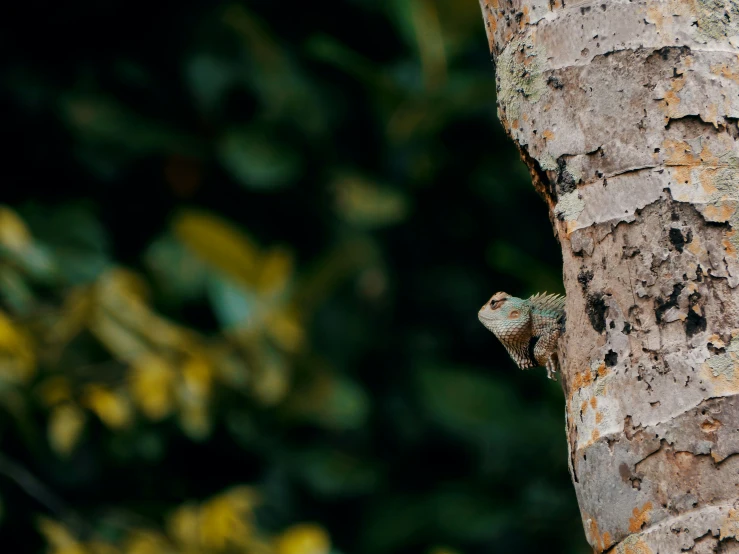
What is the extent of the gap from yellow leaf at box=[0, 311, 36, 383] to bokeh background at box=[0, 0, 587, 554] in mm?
371

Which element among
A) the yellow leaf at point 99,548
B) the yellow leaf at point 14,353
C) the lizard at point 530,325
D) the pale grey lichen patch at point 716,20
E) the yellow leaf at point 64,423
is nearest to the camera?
the pale grey lichen patch at point 716,20

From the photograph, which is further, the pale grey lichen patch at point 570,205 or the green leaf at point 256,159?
the green leaf at point 256,159

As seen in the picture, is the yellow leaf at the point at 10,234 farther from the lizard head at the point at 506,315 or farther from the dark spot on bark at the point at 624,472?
the dark spot on bark at the point at 624,472

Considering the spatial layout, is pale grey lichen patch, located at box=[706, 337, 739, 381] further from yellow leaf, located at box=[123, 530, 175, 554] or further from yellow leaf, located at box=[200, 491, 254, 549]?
yellow leaf, located at box=[123, 530, 175, 554]

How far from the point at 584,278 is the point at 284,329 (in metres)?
2.41

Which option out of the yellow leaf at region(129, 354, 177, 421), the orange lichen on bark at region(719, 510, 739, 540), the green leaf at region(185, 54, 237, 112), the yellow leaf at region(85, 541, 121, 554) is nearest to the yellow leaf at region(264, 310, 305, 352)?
the yellow leaf at region(129, 354, 177, 421)

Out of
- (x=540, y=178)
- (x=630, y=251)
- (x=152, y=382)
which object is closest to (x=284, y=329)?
(x=152, y=382)

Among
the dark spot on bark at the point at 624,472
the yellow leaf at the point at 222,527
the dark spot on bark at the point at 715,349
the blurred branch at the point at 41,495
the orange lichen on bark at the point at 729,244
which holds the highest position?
the blurred branch at the point at 41,495

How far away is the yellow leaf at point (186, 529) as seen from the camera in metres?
3.09

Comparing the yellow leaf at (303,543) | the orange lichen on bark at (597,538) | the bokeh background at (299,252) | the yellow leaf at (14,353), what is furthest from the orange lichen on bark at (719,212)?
the bokeh background at (299,252)

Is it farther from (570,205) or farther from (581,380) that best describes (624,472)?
(570,205)

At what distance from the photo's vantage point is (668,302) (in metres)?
0.96

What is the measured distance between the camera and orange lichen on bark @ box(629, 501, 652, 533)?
943 mm

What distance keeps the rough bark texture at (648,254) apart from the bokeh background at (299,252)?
2.40 m
